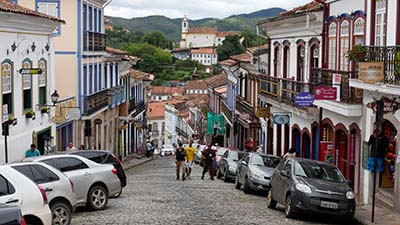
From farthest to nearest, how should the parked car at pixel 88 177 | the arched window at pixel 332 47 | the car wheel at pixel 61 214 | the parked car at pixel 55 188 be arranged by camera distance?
the arched window at pixel 332 47
the parked car at pixel 88 177
the car wheel at pixel 61 214
the parked car at pixel 55 188

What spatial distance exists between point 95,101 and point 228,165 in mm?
11360

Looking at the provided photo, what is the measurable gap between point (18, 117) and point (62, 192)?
10506mm

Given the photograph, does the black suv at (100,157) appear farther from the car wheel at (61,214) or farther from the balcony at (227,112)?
the balcony at (227,112)

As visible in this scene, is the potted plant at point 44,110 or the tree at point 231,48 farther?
the tree at point 231,48

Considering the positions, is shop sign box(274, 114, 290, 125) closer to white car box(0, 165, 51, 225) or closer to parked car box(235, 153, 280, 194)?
parked car box(235, 153, 280, 194)

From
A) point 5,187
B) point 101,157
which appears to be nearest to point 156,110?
point 101,157

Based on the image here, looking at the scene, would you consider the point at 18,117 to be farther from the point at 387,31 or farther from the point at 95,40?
the point at 95,40

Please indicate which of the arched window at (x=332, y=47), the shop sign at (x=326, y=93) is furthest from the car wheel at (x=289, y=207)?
the arched window at (x=332, y=47)

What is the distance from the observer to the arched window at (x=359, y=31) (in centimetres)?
2173

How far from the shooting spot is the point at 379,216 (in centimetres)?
1803

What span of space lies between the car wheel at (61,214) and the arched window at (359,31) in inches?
421

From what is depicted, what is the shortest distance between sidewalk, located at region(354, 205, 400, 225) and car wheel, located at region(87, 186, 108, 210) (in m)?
6.10

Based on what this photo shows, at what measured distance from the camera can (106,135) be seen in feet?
149

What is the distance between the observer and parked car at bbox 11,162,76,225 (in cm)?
1456
